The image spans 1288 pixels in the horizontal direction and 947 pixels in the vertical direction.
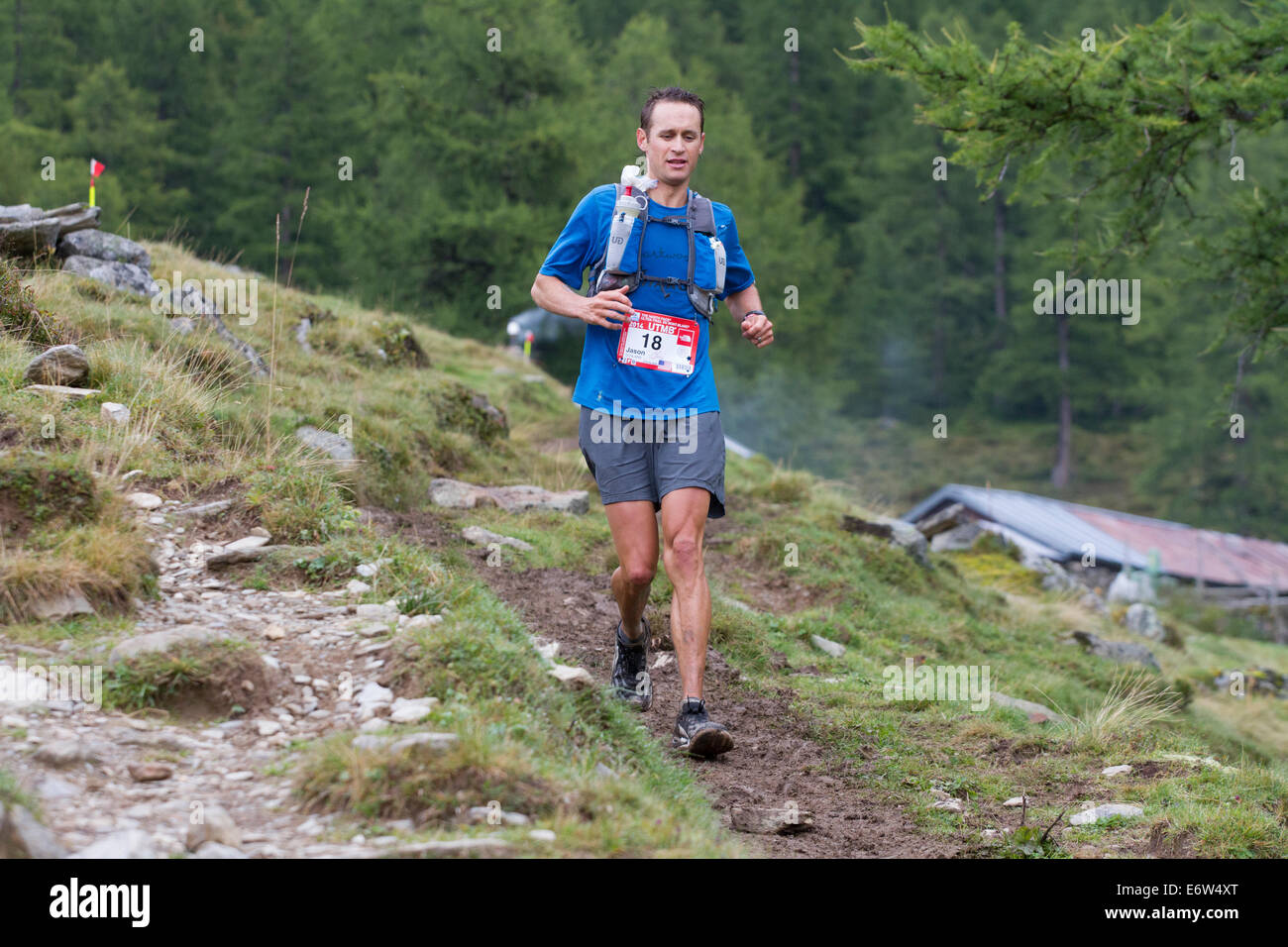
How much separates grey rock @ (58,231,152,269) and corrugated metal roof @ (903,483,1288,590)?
716 inches

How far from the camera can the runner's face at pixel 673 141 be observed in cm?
498

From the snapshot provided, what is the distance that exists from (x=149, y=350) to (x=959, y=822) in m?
5.97

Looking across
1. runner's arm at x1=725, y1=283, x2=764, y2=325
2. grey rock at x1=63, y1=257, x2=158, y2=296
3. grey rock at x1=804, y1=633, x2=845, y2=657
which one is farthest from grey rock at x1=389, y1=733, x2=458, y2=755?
grey rock at x1=63, y1=257, x2=158, y2=296

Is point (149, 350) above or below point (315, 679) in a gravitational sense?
above

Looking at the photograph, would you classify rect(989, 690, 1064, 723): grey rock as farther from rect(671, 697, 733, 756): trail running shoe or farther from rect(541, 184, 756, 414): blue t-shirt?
rect(541, 184, 756, 414): blue t-shirt

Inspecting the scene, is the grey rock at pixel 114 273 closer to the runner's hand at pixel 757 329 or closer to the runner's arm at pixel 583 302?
the runner's arm at pixel 583 302

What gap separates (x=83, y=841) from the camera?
3082 mm

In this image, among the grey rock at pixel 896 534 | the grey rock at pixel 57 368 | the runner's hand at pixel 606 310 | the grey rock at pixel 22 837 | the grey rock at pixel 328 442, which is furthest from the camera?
the grey rock at pixel 896 534

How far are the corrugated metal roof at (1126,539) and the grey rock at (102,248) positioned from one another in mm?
18197

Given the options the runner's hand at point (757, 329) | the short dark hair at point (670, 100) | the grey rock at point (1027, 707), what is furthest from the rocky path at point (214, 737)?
the grey rock at point (1027, 707)

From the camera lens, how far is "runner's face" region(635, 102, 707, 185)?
498cm

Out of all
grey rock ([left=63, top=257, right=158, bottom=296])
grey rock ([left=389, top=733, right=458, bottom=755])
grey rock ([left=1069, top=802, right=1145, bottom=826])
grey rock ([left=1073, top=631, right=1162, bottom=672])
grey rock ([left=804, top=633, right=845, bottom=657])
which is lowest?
grey rock ([left=1073, top=631, right=1162, bottom=672])
